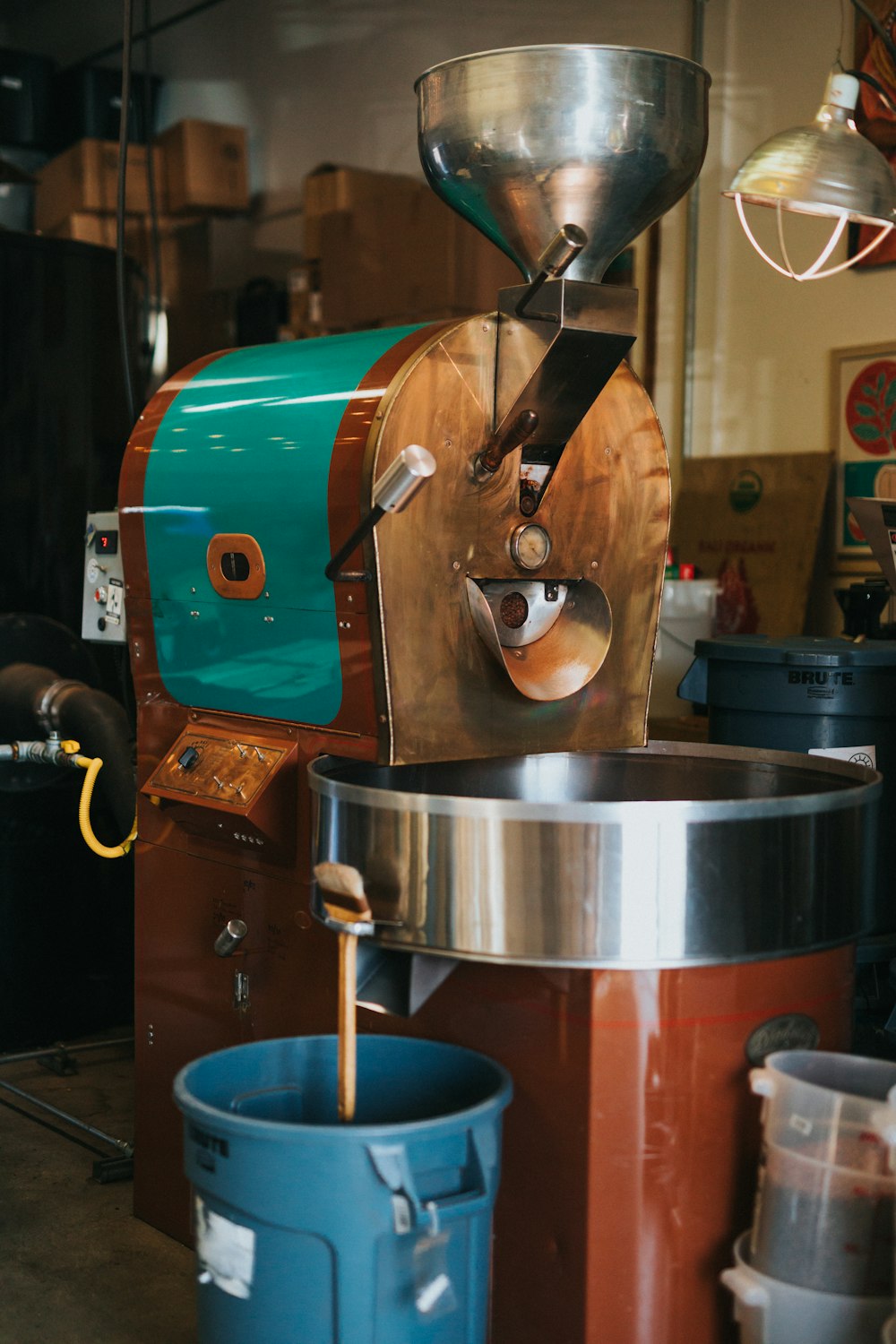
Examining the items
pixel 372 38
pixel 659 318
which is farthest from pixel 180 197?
pixel 659 318

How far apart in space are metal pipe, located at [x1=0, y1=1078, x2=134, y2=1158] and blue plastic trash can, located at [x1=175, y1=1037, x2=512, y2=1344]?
3.95 feet

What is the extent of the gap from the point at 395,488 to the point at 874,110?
10.5 ft

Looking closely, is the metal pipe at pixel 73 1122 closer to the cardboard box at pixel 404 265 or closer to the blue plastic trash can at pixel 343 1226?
the blue plastic trash can at pixel 343 1226

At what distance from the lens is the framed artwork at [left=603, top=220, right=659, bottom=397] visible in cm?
504

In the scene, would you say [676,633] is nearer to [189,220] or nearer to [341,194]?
[341,194]

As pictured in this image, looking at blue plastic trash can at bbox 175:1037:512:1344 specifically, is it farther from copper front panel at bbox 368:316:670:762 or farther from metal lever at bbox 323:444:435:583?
metal lever at bbox 323:444:435:583

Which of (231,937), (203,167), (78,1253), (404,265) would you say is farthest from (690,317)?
(78,1253)

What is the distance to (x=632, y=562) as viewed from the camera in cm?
238

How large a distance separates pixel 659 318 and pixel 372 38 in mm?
2240

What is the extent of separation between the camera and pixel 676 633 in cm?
437

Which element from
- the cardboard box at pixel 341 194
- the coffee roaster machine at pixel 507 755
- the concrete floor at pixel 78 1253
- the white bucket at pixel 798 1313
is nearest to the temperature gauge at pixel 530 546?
the coffee roaster machine at pixel 507 755

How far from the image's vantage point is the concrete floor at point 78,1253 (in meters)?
2.34

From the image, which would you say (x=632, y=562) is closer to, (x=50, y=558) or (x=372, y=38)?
(x=50, y=558)

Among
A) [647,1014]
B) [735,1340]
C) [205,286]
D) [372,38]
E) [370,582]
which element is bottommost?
[735,1340]
